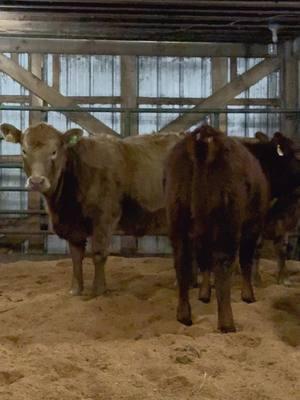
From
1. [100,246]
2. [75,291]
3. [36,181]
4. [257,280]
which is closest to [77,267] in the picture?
[75,291]

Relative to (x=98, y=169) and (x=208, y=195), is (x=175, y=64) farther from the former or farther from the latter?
(x=208, y=195)

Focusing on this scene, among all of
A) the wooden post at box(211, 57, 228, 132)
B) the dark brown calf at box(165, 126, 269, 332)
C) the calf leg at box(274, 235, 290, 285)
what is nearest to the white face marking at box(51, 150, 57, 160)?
the dark brown calf at box(165, 126, 269, 332)

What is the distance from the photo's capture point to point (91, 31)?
10602 mm

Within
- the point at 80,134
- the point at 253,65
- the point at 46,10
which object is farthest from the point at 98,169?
the point at 253,65

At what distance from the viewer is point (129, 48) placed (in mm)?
11023

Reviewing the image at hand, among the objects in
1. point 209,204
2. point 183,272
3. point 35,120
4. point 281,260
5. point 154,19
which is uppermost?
point 154,19

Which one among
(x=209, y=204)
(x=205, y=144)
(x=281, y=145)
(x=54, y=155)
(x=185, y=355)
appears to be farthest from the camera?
(x=281, y=145)

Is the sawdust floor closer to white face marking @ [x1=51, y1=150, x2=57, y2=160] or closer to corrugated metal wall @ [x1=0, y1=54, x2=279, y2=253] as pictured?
white face marking @ [x1=51, y1=150, x2=57, y2=160]

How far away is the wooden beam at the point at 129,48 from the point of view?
10867mm

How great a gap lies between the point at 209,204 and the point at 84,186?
211 cm

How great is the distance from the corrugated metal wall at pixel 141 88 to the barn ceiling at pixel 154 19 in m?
0.47

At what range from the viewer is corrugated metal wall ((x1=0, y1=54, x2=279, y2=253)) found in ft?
36.3

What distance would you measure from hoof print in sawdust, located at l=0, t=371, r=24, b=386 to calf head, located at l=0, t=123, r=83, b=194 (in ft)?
7.56

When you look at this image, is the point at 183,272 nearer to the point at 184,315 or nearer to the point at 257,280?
the point at 184,315
